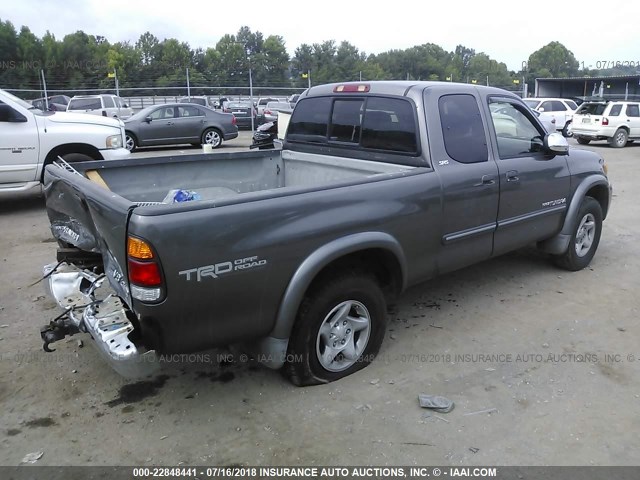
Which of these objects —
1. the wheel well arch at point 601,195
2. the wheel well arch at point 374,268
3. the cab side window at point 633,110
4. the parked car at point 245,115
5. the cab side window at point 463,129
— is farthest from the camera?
the parked car at point 245,115

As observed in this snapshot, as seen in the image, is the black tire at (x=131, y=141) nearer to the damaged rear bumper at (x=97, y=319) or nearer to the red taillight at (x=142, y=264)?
the damaged rear bumper at (x=97, y=319)

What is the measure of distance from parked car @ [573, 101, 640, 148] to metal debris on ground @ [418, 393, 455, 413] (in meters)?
18.1

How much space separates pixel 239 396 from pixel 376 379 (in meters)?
0.91

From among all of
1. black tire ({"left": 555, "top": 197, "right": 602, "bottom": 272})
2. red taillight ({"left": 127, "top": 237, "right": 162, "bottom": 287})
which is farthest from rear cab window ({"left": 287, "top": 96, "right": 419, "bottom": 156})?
black tire ({"left": 555, "top": 197, "right": 602, "bottom": 272})

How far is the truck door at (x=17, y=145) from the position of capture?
762 centimetres

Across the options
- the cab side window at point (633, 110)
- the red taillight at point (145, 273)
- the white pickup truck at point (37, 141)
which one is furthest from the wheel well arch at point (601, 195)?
the cab side window at point (633, 110)

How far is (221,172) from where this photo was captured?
4859mm

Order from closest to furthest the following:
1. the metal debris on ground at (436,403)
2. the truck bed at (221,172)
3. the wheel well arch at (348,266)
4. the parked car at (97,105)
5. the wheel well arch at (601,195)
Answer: the wheel well arch at (348,266) < the metal debris on ground at (436,403) < the truck bed at (221,172) < the wheel well arch at (601,195) < the parked car at (97,105)

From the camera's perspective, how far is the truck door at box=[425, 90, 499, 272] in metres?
3.85

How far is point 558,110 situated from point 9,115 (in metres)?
21.4

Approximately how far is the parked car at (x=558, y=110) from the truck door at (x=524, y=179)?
1877cm

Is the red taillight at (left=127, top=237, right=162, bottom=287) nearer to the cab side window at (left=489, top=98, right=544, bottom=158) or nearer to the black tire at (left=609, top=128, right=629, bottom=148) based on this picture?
the cab side window at (left=489, top=98, right=544, bottom=158)

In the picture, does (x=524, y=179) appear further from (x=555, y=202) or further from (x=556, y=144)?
(x=555, y=202)

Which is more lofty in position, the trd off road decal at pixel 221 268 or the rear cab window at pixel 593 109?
the rear cab window at pixel 593 109
